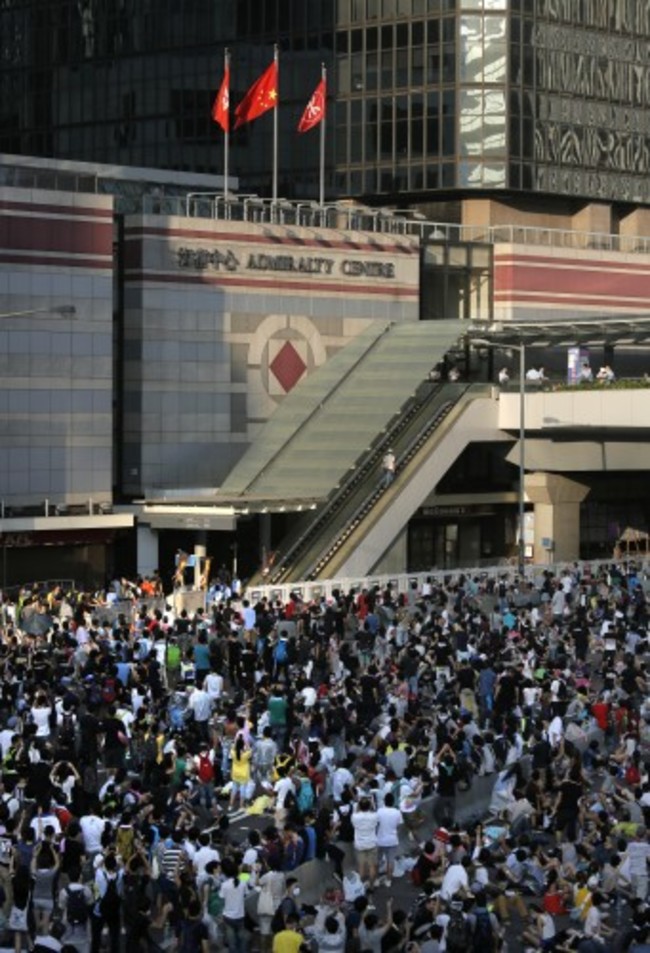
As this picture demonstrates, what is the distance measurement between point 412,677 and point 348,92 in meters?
55.2

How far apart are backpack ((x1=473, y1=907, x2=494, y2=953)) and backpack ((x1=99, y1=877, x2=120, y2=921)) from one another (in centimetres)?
420

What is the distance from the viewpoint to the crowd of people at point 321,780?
25734mm

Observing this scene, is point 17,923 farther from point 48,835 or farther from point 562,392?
point 562,392

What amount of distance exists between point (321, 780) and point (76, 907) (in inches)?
279

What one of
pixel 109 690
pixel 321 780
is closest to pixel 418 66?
pixel 109 690

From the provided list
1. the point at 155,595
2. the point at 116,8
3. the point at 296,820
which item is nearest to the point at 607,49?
the point at 116,8

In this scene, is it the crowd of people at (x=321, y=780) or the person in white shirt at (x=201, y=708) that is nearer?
the crowd of people at (x=321, y=780)

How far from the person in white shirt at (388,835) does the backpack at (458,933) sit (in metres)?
4.80

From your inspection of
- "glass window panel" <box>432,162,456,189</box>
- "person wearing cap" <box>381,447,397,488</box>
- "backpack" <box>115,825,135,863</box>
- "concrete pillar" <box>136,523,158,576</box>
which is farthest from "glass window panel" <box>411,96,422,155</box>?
"backpack" <box>115,825,135,863</box>

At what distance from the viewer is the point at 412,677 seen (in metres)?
41.0

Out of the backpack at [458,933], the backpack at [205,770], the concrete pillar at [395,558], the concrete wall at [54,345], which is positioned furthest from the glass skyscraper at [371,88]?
the backpack at [458,933]

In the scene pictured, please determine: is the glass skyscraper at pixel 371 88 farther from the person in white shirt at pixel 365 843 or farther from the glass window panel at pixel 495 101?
the person in white shirt at pixel 365 843

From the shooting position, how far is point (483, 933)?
2458cm

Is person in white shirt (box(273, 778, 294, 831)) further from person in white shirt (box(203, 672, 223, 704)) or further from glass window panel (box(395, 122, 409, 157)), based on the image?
glass window panel (box(395, 122, 409, 157))
